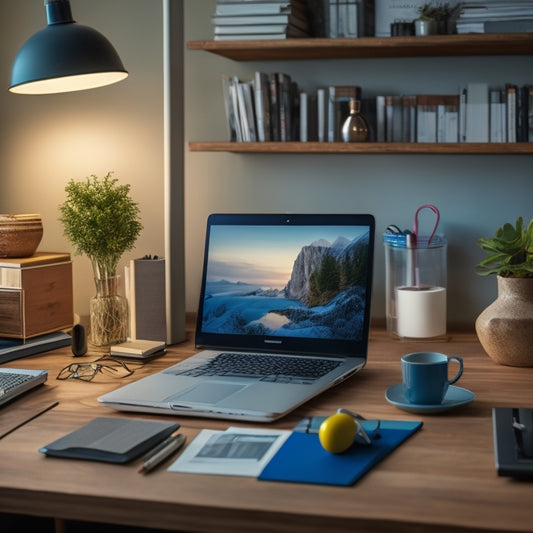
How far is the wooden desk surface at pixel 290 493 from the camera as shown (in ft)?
3.44

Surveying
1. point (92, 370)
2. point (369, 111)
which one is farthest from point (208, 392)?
point (369, 111)

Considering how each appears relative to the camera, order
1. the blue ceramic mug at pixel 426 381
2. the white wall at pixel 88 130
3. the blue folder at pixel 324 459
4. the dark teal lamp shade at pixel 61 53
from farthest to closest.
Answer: the white wall at pixel 88 130, the dark teal lamp shade at pixel 61 53, the blue ceramic mug at pixel 426 381, the blue folder at pixel 324 459

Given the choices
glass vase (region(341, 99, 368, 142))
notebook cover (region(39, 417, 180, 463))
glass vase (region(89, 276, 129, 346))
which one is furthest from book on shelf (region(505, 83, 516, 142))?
notebook cover (region(39, 417, 180, 463))

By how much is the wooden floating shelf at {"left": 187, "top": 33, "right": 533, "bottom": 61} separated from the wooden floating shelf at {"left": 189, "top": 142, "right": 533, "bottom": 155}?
25 centimetres

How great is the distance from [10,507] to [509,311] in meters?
1.14

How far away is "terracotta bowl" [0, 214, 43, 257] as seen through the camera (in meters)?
2.10

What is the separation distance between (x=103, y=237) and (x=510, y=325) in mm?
1015

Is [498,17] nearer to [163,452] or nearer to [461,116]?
[461,116]

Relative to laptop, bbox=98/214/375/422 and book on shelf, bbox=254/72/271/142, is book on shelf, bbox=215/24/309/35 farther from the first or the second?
laptop, bbox=98/214/375/422

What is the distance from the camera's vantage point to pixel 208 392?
1.55 metres

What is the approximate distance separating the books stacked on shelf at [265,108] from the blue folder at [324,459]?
3.45 feet

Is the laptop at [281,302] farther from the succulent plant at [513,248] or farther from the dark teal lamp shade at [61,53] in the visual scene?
the dark teal lamp shade at [61,53]

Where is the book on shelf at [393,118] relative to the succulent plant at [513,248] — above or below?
above

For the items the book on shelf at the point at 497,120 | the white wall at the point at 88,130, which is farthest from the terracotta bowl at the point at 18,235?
the book on shelf at the point at 497,120
